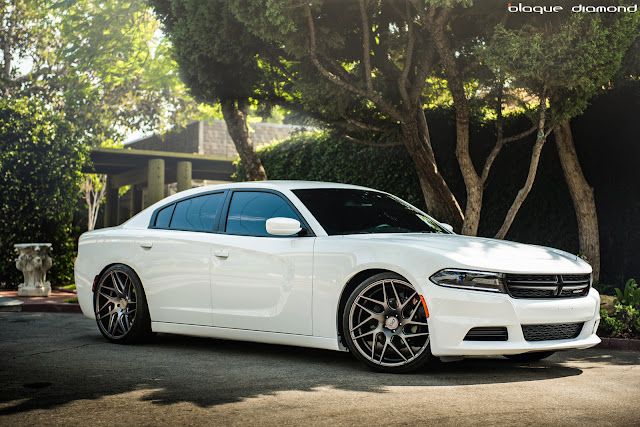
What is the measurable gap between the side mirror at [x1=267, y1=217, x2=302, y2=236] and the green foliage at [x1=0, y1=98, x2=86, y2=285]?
36.4 ft

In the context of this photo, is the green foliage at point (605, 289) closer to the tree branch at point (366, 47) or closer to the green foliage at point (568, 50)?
the green foliage at point (568, 50)

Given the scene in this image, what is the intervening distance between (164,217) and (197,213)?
0.51 metres

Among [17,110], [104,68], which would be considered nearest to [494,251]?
[17,110]

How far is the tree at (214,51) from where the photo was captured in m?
12.2

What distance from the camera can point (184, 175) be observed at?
981 inches

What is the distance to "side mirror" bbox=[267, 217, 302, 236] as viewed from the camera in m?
6.80

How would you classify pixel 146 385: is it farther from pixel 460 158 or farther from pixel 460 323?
pixel 460 158

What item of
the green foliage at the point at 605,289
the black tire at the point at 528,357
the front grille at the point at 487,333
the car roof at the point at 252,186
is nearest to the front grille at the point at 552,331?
the front grille at the point at 487,333

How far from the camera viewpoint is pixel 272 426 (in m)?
4.52

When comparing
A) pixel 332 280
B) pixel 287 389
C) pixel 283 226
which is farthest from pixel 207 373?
pixel 283 226

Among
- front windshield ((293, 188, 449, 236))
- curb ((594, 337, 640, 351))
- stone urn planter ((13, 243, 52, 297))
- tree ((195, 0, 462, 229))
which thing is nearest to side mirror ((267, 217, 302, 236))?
front windshield ((293, 188, 449, 236))

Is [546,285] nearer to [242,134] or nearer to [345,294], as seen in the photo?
[345,294]

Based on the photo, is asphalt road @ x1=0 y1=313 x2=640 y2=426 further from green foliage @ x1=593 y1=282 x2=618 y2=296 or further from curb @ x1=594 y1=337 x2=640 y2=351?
green foliage @ x1=593 y1=282 x2=618 y2=296

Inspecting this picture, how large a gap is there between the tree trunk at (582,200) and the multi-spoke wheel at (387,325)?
21.8ft
